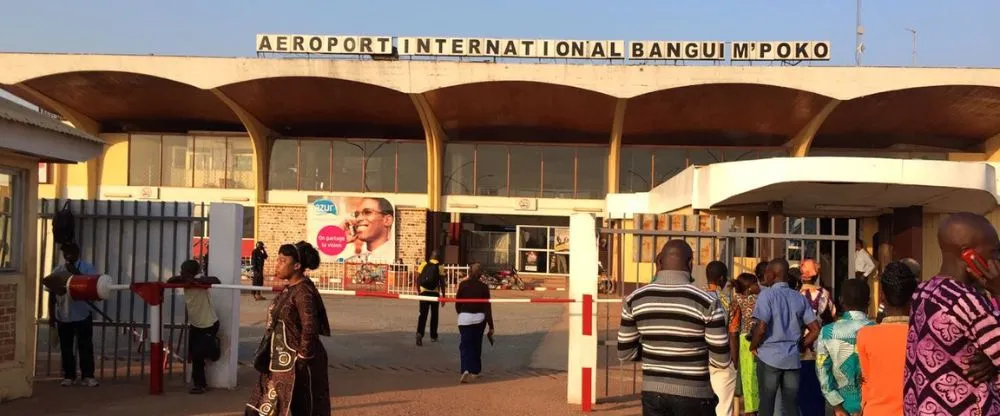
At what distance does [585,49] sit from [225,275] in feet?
75.6

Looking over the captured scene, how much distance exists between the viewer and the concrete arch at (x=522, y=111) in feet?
94.3

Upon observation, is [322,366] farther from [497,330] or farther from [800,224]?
[800,224]

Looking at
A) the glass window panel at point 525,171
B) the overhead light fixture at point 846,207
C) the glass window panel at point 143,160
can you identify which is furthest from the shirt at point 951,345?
the glass window panel at point 143,160

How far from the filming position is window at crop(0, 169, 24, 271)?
28.3ft

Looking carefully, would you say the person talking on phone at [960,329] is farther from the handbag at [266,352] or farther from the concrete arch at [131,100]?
the concrete arch at [131,100]

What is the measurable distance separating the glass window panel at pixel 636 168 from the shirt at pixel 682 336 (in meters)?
27.3

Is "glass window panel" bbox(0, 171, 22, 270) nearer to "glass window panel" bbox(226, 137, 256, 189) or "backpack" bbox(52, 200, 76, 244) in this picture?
"backpack" bbox(52, 200, 76, 244)

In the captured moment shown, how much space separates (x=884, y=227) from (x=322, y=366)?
15885mm

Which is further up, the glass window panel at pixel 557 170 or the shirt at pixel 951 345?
the glass window panel at pixel 557 170

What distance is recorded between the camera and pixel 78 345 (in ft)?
30.7

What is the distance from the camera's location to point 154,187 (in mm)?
32438

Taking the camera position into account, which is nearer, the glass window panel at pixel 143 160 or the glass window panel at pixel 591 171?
the glass window panel at pixel 591 171

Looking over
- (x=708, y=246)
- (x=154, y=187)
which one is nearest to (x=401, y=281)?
(x=154, y=187)

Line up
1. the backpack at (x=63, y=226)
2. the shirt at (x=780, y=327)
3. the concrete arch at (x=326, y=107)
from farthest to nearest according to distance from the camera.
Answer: the concrete arch at (x=326, y=107) < the backpack at (x=63, y=226) < the shirt at (x=780, y=327)
